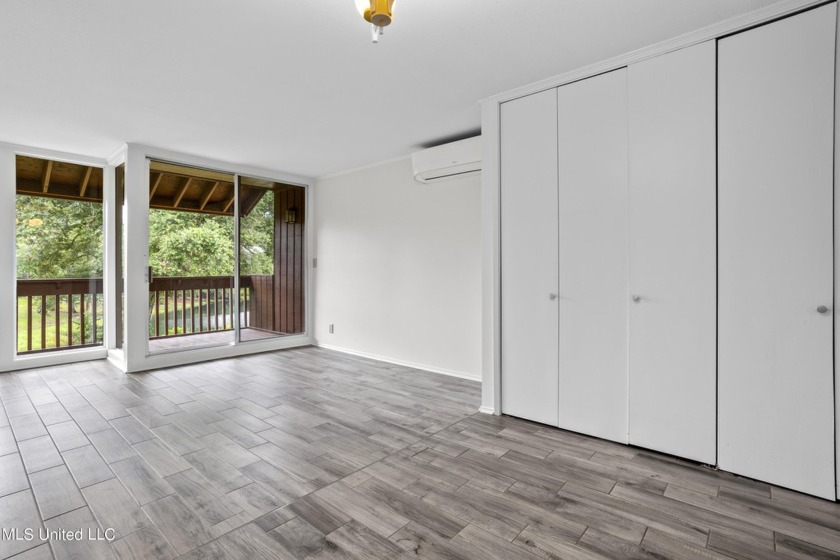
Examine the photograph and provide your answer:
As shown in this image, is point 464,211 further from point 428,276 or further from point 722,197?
point 722,197

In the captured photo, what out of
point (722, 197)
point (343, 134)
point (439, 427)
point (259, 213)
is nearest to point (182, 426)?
point (439, 427)

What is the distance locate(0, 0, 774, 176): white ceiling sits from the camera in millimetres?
2006

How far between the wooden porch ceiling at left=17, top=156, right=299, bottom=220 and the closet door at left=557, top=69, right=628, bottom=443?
4088 millimetres

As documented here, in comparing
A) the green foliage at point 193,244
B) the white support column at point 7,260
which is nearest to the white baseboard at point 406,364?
the green foliage at point 193,244

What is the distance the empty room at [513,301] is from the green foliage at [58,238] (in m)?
0.29

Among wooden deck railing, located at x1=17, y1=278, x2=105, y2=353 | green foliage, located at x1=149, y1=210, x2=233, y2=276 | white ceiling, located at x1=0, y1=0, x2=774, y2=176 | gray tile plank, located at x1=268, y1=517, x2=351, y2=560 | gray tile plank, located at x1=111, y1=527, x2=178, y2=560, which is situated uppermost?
white ceiling, located at x1=0, y1=0, x2=774, y2=176

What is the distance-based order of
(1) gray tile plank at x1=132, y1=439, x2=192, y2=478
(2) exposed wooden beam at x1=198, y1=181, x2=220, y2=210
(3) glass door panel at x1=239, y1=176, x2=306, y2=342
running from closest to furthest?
(1) gray tile plank at x1=132, y1=439, x2=192, y2=478 → (2) exposed wooden beam at x1=198, y1=181, x2=220, y2=210 → (3) glass door panel at x1=239, y1=176, x2=306, y2=342

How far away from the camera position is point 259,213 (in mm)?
5340

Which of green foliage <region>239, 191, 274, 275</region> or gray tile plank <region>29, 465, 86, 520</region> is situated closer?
gray tile plank <region>29, 465, 86, 520</region>

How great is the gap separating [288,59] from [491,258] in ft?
6.23

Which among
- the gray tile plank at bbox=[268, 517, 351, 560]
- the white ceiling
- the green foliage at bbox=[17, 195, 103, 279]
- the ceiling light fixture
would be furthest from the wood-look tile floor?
the white ceiling

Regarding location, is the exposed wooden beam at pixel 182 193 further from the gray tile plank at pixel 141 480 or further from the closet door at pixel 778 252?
the closet door at pixel 778 252

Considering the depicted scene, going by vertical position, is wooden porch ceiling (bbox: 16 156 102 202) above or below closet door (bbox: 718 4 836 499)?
above

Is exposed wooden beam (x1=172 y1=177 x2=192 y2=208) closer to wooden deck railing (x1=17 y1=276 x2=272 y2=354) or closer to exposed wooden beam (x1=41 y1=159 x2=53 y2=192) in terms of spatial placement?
wooden deck railing (x1=17 y1=276 x2=272 y2=354)
